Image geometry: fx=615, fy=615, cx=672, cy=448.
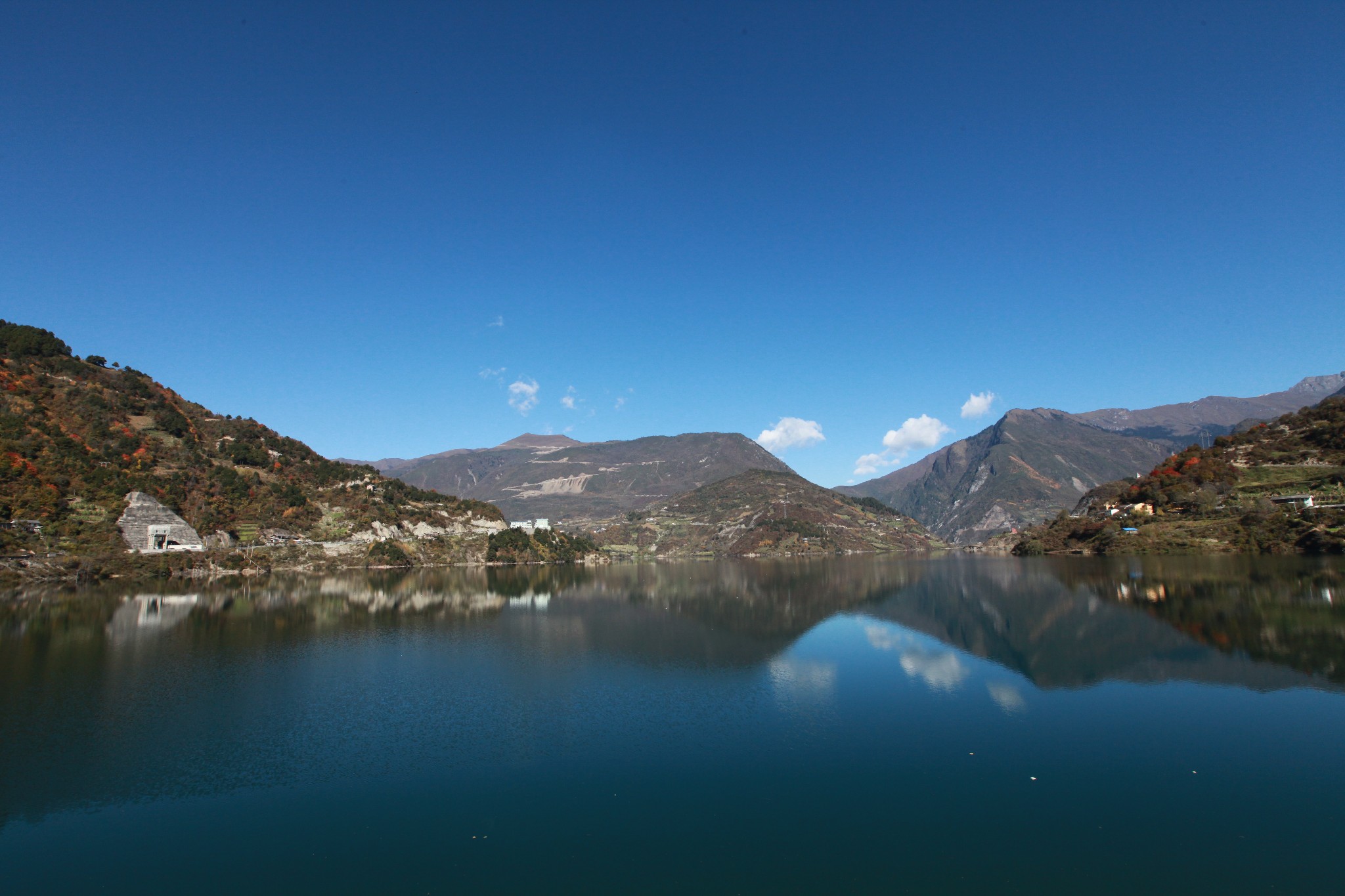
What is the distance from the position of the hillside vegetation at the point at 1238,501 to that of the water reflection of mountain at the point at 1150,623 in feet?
41.7

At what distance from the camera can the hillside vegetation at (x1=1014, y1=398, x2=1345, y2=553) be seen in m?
86.4

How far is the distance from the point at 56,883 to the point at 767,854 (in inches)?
618

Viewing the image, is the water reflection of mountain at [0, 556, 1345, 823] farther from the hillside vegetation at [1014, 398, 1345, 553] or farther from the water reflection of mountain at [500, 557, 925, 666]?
the hillside vegetation at [1014, 398, 1345, 553]

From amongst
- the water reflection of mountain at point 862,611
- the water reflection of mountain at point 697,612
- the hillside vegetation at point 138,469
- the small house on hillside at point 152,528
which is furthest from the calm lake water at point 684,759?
the small house on hillside at point 152,528

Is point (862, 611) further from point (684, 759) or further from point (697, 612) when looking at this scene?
point (684, 759)

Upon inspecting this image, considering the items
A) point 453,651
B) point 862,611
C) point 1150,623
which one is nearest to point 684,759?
point 453,651

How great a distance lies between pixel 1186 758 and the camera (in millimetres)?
20094

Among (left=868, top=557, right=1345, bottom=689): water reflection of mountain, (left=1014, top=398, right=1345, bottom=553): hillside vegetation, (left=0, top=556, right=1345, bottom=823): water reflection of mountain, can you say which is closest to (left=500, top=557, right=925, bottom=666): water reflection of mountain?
(left=0, top=556, right=1345, bottom=823): water reflection of mountain

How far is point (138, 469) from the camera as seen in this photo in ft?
338

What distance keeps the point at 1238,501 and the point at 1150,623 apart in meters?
80.3

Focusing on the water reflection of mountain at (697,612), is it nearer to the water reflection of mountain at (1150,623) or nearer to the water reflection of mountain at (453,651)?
the water reflection of mountain at (453,651)

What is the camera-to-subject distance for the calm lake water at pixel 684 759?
13961mm

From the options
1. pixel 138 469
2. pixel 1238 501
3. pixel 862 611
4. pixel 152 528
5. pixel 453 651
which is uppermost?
pixel 138 469

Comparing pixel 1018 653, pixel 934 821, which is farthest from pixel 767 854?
pixel 1018 653
